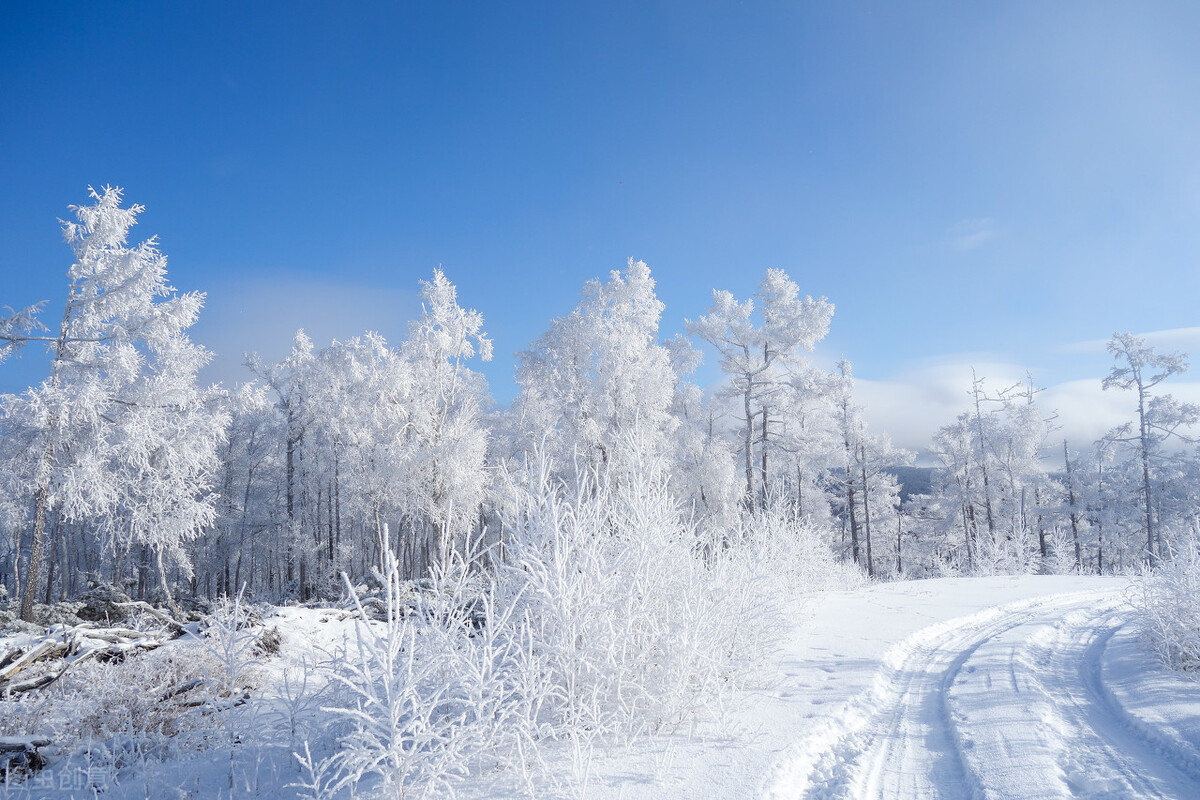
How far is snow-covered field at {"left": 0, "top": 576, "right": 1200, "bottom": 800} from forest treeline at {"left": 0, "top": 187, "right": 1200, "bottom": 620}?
64.9 inches

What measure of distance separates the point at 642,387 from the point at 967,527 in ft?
78.3

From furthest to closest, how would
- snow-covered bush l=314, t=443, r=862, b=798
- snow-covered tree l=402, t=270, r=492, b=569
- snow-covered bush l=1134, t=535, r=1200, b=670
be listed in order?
snow-covered tree l=402, t=270, r=492, b=569 < snow-covered bush l=1134, t=535, r=1200, b=670 < snow-covered bush l=314, t=443, r=862, b=798

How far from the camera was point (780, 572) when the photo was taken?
9.79 m

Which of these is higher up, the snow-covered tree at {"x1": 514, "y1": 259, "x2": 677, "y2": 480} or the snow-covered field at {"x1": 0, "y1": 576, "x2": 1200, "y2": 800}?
the snow-covered tree at {"x1": 514, "y1": 259, "x2": 677, "y2": 480}

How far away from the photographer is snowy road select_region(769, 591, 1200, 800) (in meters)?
3.61

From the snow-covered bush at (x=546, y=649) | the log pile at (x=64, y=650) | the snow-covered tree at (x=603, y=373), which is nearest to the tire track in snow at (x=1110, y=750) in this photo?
the snow-covered bush at (x=546, y=649)

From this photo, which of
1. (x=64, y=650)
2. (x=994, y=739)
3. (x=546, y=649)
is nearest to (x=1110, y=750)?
(x=994, y=739)

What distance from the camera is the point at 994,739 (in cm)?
429

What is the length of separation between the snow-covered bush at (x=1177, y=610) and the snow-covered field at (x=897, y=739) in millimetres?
257

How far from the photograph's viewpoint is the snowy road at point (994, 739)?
3611mm

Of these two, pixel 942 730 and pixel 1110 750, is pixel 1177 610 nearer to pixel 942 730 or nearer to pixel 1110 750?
pixel 1110 750

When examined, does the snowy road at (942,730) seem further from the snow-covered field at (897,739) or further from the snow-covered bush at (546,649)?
the snow-covered bush at (546,649)

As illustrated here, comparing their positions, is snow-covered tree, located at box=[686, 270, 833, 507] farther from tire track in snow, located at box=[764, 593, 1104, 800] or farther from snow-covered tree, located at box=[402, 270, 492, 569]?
tire track in snow, located at box=[764, 593, 1104, 800]

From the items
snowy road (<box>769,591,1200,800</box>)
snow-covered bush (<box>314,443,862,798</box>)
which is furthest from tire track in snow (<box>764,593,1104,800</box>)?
snow-covered bush (<box>314,443,862,798</box>)
